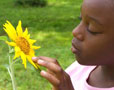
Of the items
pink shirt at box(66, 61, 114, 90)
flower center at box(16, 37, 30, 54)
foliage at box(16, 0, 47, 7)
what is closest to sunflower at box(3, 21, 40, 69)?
flower center at box(16, 37, 30, 54)

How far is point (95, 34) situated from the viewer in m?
0.96

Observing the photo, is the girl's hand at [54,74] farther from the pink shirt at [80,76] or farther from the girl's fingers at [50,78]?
the pink shirt at [80,76]

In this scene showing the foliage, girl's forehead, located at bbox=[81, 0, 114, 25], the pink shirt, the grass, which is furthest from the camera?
the foliage

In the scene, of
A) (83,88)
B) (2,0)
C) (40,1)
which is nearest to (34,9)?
(40,1)

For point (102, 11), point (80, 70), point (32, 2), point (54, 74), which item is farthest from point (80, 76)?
point (32, 2)

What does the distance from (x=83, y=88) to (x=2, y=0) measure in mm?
6719

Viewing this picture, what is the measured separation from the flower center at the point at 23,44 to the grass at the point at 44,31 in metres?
0.26

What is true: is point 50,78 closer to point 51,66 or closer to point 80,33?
point 51,66

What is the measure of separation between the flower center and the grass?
0.26 m

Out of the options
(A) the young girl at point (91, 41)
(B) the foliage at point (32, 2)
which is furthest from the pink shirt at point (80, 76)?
(B) the foliage at point (32, 2)

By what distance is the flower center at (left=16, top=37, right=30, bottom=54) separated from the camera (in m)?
0.97

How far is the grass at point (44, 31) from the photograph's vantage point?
2.78 meters

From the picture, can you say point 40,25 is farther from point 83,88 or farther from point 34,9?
point 83,88

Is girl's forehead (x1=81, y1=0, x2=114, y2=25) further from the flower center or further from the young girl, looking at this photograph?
the flower center
